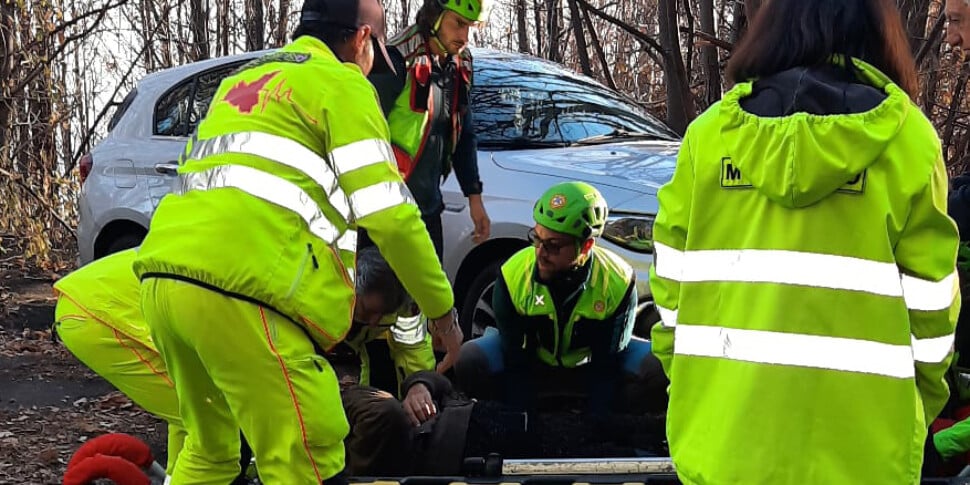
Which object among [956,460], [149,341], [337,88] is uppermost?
[337,88]

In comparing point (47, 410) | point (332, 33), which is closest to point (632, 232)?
point (332, 33)

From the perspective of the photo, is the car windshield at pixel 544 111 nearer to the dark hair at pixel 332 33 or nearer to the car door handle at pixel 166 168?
the car door handle at pixel 166 168

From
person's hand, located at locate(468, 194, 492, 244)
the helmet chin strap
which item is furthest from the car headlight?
the helmet chin strap

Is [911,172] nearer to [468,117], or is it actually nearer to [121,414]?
[468,117]

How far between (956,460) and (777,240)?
1.68 m

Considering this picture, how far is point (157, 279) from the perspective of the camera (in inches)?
101

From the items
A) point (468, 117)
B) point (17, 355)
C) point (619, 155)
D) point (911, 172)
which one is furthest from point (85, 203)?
point (911, 172)

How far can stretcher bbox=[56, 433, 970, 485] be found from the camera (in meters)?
2.93

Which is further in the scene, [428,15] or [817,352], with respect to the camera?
[428,15]

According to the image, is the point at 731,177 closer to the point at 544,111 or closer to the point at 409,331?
the point at 409,331

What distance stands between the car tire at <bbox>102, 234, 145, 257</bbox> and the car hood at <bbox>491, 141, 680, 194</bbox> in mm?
2667

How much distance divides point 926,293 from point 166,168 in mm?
5019

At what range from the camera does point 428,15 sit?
14.7ft

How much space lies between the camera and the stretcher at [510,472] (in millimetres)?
2926
